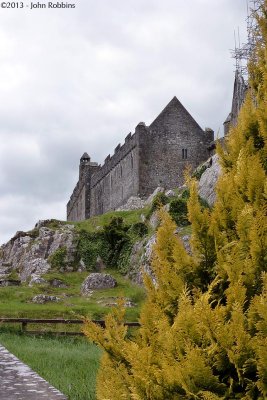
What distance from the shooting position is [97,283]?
35125mm

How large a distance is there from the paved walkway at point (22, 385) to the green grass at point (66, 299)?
921cm

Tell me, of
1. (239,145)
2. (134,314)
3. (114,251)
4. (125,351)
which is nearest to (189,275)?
(125,351)

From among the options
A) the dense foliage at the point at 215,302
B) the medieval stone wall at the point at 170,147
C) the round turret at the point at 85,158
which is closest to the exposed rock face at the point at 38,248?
the medieval stone wall at the point at 170,147

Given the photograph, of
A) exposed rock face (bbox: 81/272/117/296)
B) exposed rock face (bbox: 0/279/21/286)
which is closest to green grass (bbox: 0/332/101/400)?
exposed rock face (bbox: 81/272/117/296)

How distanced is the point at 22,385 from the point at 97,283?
2880cm

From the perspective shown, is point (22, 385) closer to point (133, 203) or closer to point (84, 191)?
point (133, 203)

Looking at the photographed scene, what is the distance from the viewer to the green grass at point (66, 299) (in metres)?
24.7

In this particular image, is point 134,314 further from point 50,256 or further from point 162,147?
point 162,147

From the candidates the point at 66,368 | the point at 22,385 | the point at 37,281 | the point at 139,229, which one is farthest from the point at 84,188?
the point at 22,385

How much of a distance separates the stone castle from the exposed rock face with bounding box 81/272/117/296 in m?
19.9

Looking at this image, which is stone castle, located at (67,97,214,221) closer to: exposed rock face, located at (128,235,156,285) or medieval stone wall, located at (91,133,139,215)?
medieval stone wall, located at (91,133,139,215)

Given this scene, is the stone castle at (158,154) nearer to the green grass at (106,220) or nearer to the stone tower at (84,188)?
the green grass at (106,220)

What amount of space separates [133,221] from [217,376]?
40.7 meters

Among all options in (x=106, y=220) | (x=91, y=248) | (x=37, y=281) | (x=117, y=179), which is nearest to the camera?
(x=37, y=281)
